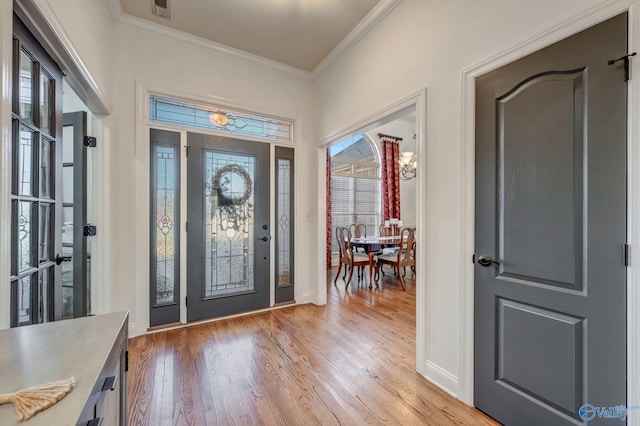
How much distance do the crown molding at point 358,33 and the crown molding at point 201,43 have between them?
1.39ft

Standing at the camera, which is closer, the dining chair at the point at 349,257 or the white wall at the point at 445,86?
the white wall at the point at 445,86

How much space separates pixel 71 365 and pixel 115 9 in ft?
10.3

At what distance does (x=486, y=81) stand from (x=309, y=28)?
1986 mm

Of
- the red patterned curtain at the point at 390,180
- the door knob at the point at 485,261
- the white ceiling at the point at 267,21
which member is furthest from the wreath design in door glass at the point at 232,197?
the red patterned curtain at the point at 390,180

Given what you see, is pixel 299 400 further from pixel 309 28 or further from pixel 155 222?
pixel 309 28

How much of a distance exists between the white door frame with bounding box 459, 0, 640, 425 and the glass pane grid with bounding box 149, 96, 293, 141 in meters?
2.35

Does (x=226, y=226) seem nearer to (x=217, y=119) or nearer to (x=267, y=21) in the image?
(x=217, y=119)

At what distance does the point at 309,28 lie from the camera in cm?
289

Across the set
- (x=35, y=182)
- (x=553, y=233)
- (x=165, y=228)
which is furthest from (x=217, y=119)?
(x=553, y=233)

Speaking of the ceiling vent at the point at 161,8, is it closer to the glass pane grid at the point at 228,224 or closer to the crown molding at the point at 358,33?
the glass pane grid at the point at 228,224

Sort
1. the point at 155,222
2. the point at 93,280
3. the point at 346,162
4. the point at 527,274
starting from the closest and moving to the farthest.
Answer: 1. the point at 527,274
2. the point at 93,280
3. the point at 155,222
4. the point at 346,162

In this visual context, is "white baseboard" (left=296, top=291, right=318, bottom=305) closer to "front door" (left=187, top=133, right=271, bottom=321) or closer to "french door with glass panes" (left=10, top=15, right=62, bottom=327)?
"front door" (left=187, top=133, right=271, bottom=321)

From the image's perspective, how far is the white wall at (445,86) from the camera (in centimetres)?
166

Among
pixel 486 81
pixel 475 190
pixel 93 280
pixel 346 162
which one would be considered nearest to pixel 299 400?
pixel 475 190
